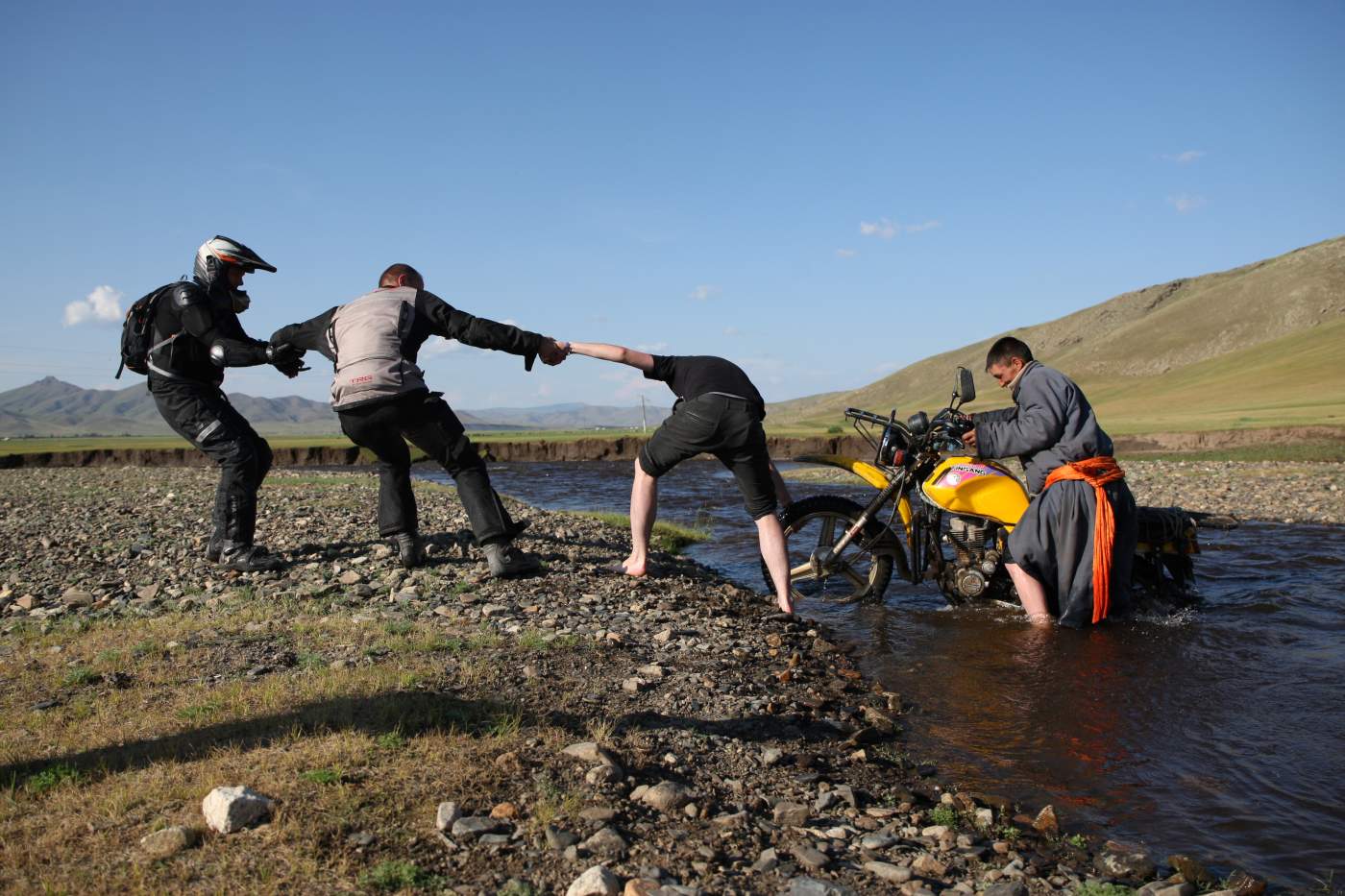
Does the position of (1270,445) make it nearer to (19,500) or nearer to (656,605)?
(656,605)

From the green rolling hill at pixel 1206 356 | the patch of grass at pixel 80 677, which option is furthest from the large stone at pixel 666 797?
the green rolling hill at pixel 1206 356

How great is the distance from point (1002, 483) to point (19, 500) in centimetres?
1577

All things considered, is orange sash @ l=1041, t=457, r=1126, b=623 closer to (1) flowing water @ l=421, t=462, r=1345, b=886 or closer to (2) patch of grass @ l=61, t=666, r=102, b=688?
(1) flowing water @ l=421, t=462, r=1345, b=886

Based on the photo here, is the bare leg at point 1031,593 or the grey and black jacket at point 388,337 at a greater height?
the grey and black jacket at point 388,337

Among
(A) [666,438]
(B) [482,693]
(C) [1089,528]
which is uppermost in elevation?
Result: (A) [666,438]

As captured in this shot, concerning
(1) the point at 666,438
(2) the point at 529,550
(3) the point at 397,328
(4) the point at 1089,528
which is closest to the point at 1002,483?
(4) the point at 1089,528

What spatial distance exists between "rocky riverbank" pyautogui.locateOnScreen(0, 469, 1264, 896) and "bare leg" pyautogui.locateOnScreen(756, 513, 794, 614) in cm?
22

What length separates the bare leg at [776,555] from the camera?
7.47 meters

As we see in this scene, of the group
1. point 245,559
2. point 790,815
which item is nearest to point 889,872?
point 790,815

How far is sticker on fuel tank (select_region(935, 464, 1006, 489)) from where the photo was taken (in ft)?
26.7

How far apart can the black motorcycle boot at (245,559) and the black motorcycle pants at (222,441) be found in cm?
7

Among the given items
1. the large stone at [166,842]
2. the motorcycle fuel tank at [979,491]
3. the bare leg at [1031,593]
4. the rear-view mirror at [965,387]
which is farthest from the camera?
the motorcycle fuel tank at [979,491]

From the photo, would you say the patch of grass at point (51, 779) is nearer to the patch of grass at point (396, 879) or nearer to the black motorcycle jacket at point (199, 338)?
the patch of grass at point (396, 879)

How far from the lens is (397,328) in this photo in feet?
23.9
